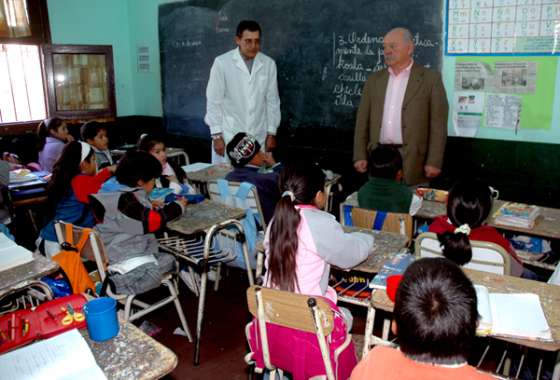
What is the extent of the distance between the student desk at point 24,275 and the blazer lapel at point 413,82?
2.64 meters

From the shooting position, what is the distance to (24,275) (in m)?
1.94

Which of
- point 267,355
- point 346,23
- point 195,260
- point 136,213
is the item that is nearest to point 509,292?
point 267,355

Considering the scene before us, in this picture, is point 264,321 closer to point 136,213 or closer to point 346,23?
point 136,213

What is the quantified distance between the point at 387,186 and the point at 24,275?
5.99 feet

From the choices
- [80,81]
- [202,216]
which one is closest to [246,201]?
[202,216]

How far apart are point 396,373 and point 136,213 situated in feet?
5.71

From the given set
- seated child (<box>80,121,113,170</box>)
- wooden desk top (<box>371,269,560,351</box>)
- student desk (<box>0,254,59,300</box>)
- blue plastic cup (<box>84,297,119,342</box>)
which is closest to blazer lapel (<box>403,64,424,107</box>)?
wooden desk top (<box>371,269,560,351</box>)

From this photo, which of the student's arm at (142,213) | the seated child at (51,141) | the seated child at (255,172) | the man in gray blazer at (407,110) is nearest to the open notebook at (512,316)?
the student's arm at (142,213)

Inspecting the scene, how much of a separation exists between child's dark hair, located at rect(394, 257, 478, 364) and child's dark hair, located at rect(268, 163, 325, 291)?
0.77 m

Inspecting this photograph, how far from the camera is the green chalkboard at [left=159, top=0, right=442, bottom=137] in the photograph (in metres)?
4.09

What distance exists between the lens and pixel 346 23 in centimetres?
437

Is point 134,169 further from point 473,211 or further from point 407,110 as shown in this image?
point 407,110

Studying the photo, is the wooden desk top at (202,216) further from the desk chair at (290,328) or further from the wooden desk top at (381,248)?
the desk chair at (290,328)

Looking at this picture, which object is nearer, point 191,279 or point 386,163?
point 386,163
